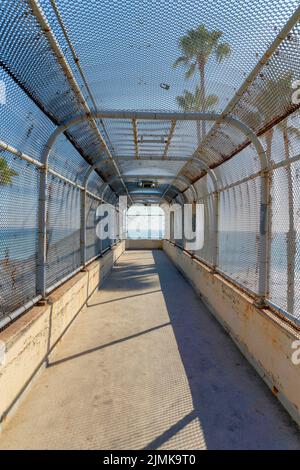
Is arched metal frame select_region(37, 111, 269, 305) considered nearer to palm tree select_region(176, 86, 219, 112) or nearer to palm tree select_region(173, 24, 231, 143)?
palm tree select_region(176, 86, 219, 112)

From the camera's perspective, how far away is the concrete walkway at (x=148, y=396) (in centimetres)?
251

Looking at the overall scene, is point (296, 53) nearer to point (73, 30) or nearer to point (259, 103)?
point (259, 103)

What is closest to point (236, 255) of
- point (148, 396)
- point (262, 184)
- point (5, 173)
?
point (262, 184)

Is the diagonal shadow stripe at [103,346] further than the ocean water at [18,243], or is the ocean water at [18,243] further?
the diagonal shadow stripe at [103,346]

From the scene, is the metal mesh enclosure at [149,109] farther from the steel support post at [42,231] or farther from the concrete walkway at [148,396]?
the concrete walkway at [148,396]

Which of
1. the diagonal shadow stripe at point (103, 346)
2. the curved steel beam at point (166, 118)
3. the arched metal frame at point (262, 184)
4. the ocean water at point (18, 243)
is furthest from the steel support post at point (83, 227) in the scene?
the curved steel beam at point (166, 118)

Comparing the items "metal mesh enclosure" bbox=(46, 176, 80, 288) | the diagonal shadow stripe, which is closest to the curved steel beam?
"metal mesh enclosure" bbox=(46, 176, 80, 288)

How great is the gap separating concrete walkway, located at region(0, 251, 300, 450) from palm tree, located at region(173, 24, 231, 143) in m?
3.09

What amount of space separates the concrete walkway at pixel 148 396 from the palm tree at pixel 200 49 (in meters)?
3.09

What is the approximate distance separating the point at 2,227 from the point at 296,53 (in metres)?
2.77

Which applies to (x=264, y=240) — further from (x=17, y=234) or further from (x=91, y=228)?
(x=91, y=228)

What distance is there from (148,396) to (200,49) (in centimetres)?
314

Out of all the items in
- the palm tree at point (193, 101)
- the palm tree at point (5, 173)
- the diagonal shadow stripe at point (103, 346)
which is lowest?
the diagonal shadow stripe at point (103, 346)

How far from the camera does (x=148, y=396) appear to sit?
124 inches
